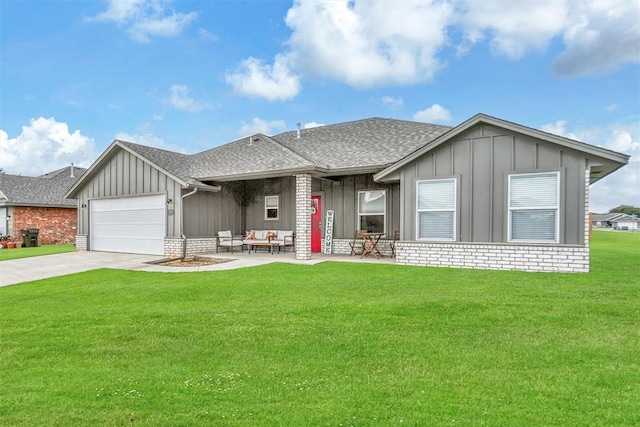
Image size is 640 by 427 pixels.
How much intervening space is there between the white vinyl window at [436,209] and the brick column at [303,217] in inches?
138

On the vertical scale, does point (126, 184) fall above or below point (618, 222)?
above

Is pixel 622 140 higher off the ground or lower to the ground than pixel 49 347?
higher

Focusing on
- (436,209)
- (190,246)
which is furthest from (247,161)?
(436,209)

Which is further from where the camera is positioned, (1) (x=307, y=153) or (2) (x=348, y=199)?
(1) (x=307, y=153)

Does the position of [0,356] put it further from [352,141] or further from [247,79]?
[247,79]

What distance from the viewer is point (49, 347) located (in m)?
4.44

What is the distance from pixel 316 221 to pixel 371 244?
2.82 m

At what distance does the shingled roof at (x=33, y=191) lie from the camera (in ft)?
71.7

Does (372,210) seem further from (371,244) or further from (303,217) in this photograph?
(303,217)

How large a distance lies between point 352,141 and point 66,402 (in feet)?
42.4

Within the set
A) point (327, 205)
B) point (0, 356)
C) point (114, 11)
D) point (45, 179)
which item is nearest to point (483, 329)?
point (0, 356)

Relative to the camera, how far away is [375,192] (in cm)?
1346

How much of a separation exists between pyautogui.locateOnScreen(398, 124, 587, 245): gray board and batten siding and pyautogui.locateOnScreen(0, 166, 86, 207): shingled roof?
2217cm

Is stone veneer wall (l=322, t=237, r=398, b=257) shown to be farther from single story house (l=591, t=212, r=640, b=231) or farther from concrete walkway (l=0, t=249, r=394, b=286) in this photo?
single story house (l=591, t=212, r=640, b=231)
